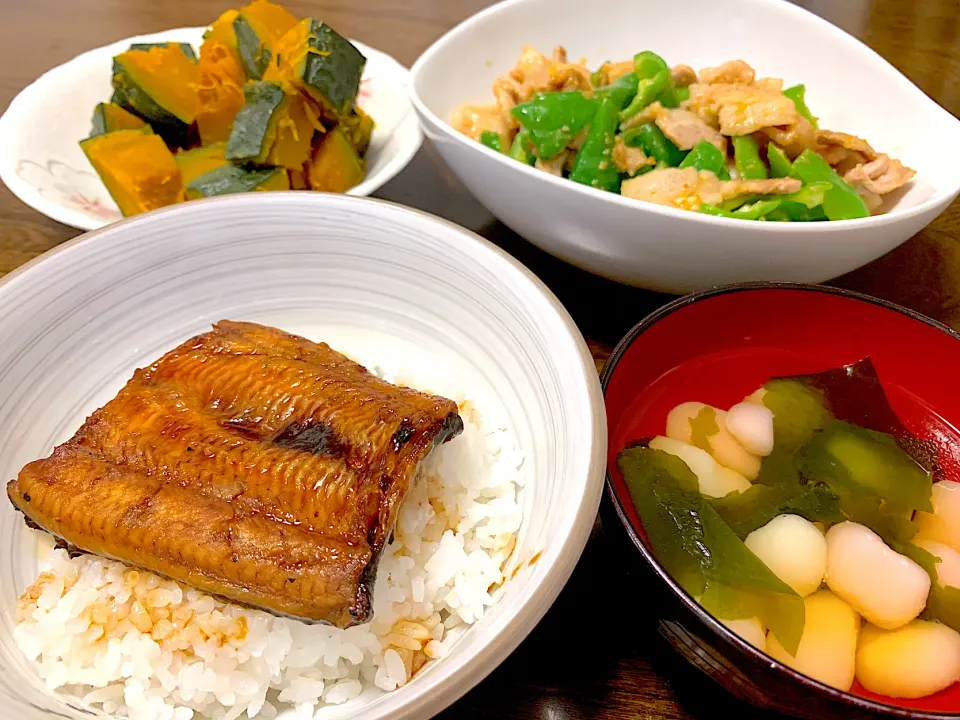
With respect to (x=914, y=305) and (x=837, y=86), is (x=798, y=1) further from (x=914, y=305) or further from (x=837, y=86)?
(x=914, y=305)

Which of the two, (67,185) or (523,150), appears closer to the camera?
(523,150)

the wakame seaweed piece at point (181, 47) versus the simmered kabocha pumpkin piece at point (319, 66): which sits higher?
the simmered kabocha pumpkin piece at point (319, 66)

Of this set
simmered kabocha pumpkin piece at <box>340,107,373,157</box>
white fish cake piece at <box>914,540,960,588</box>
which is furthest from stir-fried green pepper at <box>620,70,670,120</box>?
white fish cake piece at <box>914,540,960,588</box>

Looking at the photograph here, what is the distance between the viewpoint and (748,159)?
1.76 meters

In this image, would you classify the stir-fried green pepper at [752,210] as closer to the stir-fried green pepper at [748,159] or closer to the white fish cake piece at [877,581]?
the stir-fried green pepper at [748,159]

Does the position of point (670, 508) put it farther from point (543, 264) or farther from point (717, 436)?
point (543, 264)

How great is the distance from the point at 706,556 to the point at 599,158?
107 cm

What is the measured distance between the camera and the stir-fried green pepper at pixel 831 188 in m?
1.66

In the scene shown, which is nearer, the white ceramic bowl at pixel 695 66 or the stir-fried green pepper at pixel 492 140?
the white ceramic bowl at pixel 695 66

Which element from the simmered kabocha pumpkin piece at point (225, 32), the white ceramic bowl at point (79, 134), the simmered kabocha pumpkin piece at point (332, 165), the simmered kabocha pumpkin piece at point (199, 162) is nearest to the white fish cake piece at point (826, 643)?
the white ceramic bowl at point (79, 134)

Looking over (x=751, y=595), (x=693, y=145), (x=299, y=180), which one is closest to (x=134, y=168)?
(x=299, y=180)

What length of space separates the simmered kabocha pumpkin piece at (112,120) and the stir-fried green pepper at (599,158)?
129cm

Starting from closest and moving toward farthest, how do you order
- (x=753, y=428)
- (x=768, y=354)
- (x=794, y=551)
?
(x=794, y=551) < (x=753, y=428) < (x=768, y=354)

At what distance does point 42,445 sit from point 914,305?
2.05 meters
